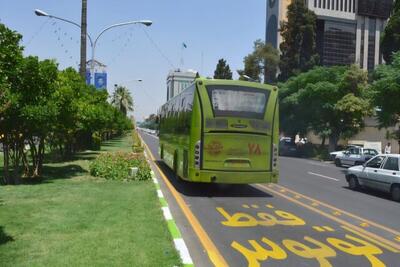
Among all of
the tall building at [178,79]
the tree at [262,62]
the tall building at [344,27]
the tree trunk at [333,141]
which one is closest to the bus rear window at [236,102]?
the tall building at [178,79]

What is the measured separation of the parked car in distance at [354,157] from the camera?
3403 centimetres

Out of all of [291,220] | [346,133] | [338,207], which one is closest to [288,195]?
[338,207]

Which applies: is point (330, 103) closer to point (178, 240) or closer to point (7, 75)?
point (7, 75)

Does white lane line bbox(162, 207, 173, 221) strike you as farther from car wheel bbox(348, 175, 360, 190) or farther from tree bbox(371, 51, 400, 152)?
tree bbox(371, 51, 400, 152)

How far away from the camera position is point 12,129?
15.6m

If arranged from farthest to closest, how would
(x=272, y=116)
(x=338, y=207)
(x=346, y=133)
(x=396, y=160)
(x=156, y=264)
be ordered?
(x=346, y=133) < (x=396, y=160) < (x=272, y=116) < (x=338, y=207) < (x=156, y=264)

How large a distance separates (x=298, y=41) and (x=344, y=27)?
4449 cm

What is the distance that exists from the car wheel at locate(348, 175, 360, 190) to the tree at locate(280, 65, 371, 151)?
25.2 metres

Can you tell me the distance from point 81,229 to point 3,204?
348 cm

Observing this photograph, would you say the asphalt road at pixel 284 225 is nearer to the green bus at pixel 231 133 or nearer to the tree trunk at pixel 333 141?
the green bus at pixel 231 133

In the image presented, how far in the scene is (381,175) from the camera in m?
16.5

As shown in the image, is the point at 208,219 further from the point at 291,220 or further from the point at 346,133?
the point at 346,133

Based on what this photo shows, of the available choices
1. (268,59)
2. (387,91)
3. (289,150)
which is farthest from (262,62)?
(387,91)

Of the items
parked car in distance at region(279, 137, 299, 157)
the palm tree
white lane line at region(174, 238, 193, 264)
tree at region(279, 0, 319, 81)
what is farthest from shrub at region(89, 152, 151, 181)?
the palm tree
